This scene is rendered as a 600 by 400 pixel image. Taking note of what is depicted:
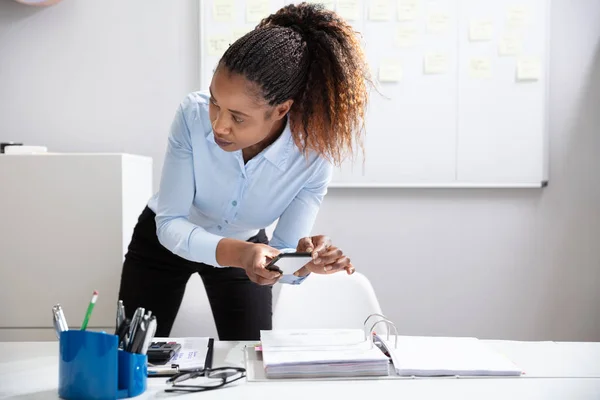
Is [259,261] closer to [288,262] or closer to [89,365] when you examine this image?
[288,262]

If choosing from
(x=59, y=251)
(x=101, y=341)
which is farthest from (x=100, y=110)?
(x=101, y=341)

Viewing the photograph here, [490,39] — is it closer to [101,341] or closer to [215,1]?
[215,1]

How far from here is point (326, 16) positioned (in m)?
1.52

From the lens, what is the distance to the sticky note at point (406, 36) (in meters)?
2.80

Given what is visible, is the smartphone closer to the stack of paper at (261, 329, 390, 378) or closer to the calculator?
the stack of paper at (261, 329, 390, 378)

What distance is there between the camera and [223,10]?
279cm

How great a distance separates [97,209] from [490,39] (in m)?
1.73

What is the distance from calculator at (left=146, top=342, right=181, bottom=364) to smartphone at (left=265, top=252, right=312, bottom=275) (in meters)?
0.24

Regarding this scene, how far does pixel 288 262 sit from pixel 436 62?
172 cm

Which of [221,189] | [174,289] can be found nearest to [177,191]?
[221,189]

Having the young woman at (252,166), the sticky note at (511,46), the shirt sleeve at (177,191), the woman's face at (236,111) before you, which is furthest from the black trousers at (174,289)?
the sticky note at (511,46)

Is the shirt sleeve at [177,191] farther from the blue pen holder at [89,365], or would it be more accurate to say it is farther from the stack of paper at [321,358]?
the blue pen holder at [89,365]

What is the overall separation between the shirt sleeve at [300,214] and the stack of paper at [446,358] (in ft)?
1.33

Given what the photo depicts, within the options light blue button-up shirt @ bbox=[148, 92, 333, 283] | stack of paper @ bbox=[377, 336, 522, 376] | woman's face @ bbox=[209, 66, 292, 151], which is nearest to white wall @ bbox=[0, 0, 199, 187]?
light blue button-up shirt @ bbox=[148, 92, 333, 283]
